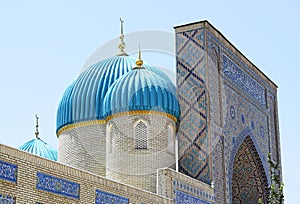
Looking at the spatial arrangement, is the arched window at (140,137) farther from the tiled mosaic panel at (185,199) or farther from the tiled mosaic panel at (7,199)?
the tiled mosaic panel at (7,199)

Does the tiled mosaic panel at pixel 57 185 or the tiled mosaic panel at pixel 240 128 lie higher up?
the tiled mosaic panel at pixel 240 128

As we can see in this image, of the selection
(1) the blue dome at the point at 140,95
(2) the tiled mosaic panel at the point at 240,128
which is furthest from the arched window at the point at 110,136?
(2) the tiled mosaic panel at the point at 240,128

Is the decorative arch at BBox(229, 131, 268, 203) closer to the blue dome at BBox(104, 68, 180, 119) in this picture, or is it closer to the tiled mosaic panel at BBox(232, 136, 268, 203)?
the tiled mosaic panel at BBox(232, 136, 268, 203)

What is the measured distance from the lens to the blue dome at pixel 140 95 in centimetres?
996

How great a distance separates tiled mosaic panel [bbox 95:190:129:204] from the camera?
7.70 m

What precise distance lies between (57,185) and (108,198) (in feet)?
3.22

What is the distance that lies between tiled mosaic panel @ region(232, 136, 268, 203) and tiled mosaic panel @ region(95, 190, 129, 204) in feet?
14.8

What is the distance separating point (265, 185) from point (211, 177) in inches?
128

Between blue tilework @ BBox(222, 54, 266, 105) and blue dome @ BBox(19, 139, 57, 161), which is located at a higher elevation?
blue tilework @ BBox(222, 54, 266, 105)

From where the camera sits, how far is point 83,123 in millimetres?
11031

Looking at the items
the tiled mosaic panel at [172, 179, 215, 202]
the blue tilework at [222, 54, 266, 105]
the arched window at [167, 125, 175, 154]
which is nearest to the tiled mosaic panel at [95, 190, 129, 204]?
the tiled mosaic panel at [172, 179, 215, 202]

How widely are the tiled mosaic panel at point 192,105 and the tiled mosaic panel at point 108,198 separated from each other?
2353 millimetres

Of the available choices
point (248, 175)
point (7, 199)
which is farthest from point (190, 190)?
point (7, 199)

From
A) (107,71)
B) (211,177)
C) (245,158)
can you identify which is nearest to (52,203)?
(211,177)
